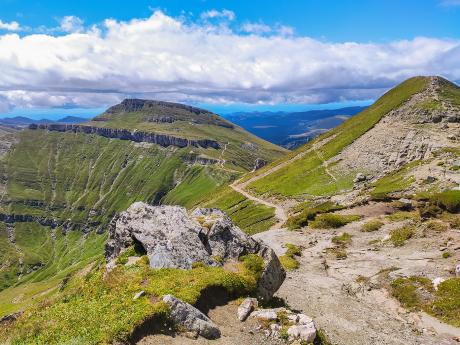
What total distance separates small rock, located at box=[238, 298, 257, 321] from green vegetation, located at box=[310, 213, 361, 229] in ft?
147

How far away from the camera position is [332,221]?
7056 centimetres

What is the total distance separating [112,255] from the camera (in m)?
42.0

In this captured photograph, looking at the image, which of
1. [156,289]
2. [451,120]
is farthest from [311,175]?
[156,289]

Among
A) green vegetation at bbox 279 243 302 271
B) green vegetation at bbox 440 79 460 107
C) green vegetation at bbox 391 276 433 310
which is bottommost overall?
green vegetation at bbox 279 243 302 271

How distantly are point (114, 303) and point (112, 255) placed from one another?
18156 millimetres

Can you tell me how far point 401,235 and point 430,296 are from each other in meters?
20.5

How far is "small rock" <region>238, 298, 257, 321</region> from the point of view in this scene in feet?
87.4

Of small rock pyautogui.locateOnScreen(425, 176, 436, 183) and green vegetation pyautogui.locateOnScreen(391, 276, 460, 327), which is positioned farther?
small rock pyautogui.locateOnScreen(425, 176, 436, 183)

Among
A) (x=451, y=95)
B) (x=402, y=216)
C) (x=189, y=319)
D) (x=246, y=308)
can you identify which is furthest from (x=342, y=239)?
(x=451, y=95)

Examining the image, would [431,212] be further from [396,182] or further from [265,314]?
[265,314]

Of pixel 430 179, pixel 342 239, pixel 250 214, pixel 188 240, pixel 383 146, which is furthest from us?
pixel 250 214

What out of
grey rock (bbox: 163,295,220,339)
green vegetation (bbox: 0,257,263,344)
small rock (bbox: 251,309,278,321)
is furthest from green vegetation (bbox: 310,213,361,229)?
grey rock (bbox: 163,295,220,339)

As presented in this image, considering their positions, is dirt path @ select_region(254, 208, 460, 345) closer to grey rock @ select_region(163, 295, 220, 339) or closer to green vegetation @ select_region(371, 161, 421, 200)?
grey rock @ select_region(163, 295, 220, 339)

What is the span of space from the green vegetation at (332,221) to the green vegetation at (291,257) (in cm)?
1317
